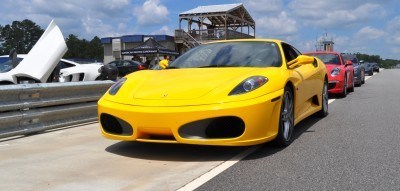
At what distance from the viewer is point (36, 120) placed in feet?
21.0

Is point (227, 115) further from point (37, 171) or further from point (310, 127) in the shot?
point (310, 127)

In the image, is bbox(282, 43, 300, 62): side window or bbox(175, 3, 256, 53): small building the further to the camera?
bbox(175, 3, 256, 53): small building

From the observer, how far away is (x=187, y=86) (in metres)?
4.96

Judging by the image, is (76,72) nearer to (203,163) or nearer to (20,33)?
(203,163)

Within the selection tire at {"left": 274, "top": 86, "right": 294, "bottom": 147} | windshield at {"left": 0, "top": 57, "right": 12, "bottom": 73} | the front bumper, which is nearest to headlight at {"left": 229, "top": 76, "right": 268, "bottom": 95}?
the front bumper

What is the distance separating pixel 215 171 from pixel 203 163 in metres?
0.35

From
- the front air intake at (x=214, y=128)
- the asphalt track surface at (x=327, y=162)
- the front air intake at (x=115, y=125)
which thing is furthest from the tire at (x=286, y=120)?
the front air intake at (x=115, y=125)

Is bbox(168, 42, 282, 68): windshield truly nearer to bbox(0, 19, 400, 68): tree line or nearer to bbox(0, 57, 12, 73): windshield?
bbox(0, 57, 12, 73): windshield

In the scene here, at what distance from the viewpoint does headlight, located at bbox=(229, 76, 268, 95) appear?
4777mm

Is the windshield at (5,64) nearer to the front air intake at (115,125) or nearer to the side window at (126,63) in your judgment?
the front air intake at (115,125)

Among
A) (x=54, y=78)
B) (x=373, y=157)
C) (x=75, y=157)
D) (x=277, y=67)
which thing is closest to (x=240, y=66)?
(x=277, y=67)

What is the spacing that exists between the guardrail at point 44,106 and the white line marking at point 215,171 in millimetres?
2997

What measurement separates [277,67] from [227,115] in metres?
1.32

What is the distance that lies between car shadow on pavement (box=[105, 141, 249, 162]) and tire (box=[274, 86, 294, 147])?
0.44m
